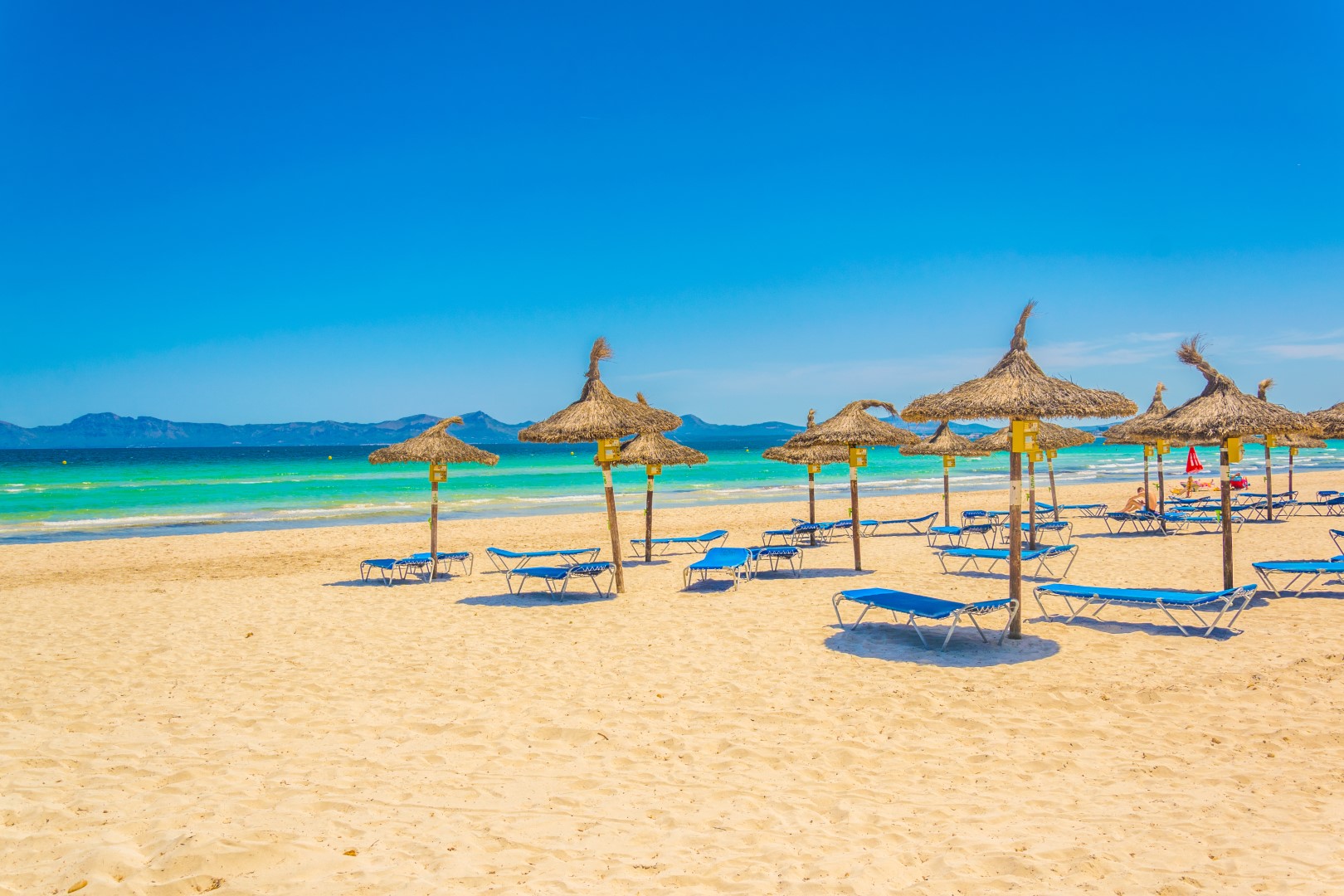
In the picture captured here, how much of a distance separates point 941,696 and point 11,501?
119ft

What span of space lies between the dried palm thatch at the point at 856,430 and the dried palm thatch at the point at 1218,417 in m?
3.02

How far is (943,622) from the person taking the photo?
7.89 m

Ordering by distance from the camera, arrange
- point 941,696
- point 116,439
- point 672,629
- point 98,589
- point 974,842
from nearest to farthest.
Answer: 1. point 974,842
2. point 941,696
3. point 672,629
4. point 98,589
5. point 116,439

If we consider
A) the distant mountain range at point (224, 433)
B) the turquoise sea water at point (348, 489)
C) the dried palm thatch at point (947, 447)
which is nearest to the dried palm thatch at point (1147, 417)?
the dried palm thatch at point (947, 447)

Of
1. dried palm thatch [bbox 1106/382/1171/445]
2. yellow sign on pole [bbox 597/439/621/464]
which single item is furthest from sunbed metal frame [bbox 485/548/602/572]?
dried palm thatch [bbox 1106/382/1171/445]

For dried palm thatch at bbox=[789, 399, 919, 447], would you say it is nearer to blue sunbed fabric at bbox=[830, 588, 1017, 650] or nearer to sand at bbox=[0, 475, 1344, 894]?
sand at bbox=[0, 475, 1344, 894]

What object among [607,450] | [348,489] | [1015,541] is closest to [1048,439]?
[1015,541]

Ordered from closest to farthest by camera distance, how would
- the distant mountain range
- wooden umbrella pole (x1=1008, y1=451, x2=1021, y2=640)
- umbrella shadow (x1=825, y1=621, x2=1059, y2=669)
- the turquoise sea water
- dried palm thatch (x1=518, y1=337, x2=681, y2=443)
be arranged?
1. umbrella shadow (x1=825, y1=621, x2=1059, y2=669)
2. wooden umbrella pole (x1=1008, y1=451, x2=1021, y2=640)
3. dried palm thatch (x1=518, y1=337, x2=681, y2=443)
4. the turquoise sea water
5. the distant mountain range

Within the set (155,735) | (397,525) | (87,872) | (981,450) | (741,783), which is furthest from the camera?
(397,525)

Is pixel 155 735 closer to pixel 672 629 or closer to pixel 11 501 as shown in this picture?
pixel 672 629

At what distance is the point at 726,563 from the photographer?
1003 centimetres

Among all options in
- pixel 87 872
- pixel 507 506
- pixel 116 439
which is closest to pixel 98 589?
pixel 87 872

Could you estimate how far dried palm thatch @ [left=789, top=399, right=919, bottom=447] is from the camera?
35.5ft

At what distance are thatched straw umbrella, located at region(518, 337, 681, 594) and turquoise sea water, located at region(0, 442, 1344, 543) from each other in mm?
14738
